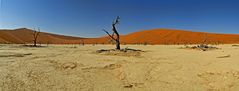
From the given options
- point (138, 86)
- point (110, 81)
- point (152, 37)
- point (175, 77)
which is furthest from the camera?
point (152, 37)

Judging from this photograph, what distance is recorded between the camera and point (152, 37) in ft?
366

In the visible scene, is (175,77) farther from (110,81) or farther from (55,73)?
(55,73)

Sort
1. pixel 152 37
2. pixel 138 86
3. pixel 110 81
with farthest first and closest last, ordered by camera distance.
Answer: pixel 152 37 → pixel 110 81 → pixel 138 86

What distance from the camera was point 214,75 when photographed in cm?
1099

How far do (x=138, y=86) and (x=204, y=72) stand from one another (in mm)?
3909

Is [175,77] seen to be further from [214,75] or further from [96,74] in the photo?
[96,74]

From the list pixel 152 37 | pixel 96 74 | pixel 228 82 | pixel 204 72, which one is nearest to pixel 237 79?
pixel 228 82

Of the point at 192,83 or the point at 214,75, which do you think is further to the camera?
the point at 214,75

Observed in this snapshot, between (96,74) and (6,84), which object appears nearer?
(6,84)

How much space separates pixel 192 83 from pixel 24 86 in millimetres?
5850

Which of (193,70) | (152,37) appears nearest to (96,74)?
(193,70)

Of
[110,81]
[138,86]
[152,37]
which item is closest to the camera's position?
[138,86]

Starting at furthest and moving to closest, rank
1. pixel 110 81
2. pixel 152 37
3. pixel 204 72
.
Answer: pixel 152 37 < pixel 204 72 < pixel 110 81

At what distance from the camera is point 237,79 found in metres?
10.1
